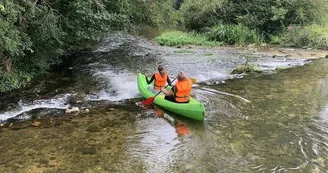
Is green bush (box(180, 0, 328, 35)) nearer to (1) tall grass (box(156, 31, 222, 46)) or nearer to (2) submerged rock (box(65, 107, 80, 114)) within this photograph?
(1) tall grass (box(156, 31, 222, 46))

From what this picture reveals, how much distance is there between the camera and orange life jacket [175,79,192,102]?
375 inches

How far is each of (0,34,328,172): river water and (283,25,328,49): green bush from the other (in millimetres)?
5202

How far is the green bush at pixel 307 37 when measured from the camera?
63.8 feet

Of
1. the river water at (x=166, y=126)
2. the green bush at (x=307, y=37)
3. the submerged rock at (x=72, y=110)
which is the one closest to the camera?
the river water at (x=166, y=126)

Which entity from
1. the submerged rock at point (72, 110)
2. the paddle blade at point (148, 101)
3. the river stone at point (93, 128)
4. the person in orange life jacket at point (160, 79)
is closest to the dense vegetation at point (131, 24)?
the submerged rock at point (72, 110)

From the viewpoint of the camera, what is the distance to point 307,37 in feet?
65.0

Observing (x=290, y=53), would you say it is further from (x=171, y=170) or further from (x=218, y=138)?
(x=171, y=170)

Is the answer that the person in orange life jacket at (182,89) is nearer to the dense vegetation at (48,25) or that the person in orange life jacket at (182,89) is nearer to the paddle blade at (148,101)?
the paddle blade at (148,101)

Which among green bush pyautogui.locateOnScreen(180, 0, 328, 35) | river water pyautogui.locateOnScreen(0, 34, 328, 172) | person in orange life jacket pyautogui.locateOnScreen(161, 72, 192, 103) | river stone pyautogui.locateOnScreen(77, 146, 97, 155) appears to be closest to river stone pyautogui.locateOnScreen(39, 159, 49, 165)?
river water pyautogui.locateOnScreen(0, 34, 328, 172)

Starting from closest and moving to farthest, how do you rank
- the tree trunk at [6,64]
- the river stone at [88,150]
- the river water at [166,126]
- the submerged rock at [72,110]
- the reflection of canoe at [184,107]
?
the river water at [166,126]
the river stone at [88,150]
the reflection of canoe at [184,107]
the submerged rock at [72,110]
the tree trunk at [6,64]

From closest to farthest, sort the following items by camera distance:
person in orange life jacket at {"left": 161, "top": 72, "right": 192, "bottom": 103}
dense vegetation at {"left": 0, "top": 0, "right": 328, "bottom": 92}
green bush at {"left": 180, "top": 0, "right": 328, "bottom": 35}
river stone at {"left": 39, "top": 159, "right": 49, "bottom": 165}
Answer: river stone at {"left": 39, "top": 159, "right": 49, "bottom": 165}
person in orange life jacket at {"left": 161, "top": 72, "right": 192, "bottom": 103}
dense vegetation at {"left": 0, "top": 0, "right": 328, "bottom": 92}
green bush at {"left": 180, "top": 0, "right": 328, "bottom": 35}

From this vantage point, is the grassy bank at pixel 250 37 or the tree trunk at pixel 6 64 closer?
the tree trunk at pixel 6 64

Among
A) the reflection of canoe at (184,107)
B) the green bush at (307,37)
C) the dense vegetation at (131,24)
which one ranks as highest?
the dense vegetation at (131,24)

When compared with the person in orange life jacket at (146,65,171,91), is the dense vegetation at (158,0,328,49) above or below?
above
